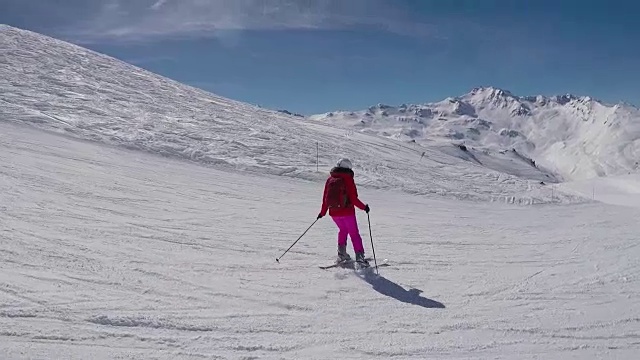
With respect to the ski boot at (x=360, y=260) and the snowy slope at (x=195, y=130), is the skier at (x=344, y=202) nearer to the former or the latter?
the ski boot at (x=360, y=260)

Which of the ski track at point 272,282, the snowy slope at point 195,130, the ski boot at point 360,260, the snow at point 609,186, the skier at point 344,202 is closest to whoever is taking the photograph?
the ski track at point 272,282

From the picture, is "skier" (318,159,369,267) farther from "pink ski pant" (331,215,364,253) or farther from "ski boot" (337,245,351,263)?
"ski boot" (337,245,351,263)

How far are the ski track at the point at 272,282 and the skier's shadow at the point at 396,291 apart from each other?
41mm

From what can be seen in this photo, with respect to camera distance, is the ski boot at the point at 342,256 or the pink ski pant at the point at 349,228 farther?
the ski boot at the point at 342,256

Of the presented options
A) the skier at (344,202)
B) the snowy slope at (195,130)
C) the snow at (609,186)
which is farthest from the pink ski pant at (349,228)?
the snow at (609,186)

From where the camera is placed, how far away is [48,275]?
23.4 ft

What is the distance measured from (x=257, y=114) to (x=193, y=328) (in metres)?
24.8

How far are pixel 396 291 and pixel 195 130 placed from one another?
16.8 m

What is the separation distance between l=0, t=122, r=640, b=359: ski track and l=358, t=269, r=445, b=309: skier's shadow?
41 mm

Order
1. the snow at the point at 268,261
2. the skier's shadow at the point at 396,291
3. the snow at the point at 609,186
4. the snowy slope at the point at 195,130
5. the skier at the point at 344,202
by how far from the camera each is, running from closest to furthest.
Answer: the snow at the point at 268,261 → the skier's shadow at the point at 396,291 → the skier at the point at 344,202 → the snowy slope at the point at 195,130 → the snow at the point at 609,186

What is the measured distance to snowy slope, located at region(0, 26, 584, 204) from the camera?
65.4 ft

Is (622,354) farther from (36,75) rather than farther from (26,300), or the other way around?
(36,75)

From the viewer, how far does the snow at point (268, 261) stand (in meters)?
6.21

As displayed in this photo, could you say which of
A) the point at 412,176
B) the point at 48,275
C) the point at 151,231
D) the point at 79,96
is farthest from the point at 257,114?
the point at 48,275
